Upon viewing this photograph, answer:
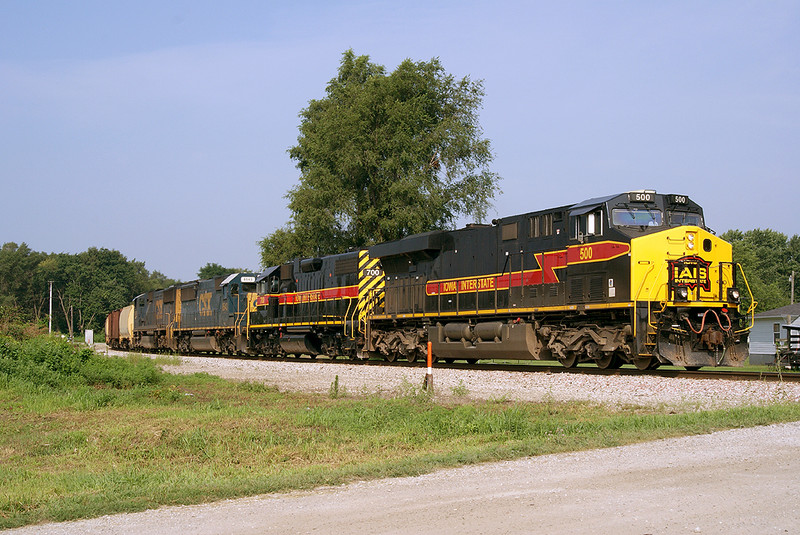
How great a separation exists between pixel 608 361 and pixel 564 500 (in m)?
12.5

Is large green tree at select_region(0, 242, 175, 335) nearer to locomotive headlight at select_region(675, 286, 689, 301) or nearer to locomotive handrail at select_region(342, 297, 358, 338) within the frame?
locomotive handrail at select_region(342, 297, 358, 338)

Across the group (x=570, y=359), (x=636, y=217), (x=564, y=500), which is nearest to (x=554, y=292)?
(x=570, y=359)

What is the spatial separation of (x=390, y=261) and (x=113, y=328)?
40297mm

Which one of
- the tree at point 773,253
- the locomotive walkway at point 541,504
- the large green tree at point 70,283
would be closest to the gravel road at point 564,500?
the locomotive walkway at point 541,504

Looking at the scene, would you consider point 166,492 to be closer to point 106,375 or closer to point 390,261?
point 106,375

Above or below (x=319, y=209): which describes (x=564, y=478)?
below

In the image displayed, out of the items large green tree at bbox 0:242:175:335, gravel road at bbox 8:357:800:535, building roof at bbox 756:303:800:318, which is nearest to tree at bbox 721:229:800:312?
building roof at bbox 756:303:800:318

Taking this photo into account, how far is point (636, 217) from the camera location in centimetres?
1695

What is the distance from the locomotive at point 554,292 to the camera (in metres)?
16.2

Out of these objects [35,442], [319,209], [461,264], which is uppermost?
[319,209]

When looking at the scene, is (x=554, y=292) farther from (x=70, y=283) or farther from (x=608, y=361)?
(x=70, y=283)

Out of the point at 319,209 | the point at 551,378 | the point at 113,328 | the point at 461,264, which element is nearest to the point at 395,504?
the point at 551,378

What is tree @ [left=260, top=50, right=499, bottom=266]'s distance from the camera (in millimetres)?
39438

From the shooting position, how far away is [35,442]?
9859 millimetres
